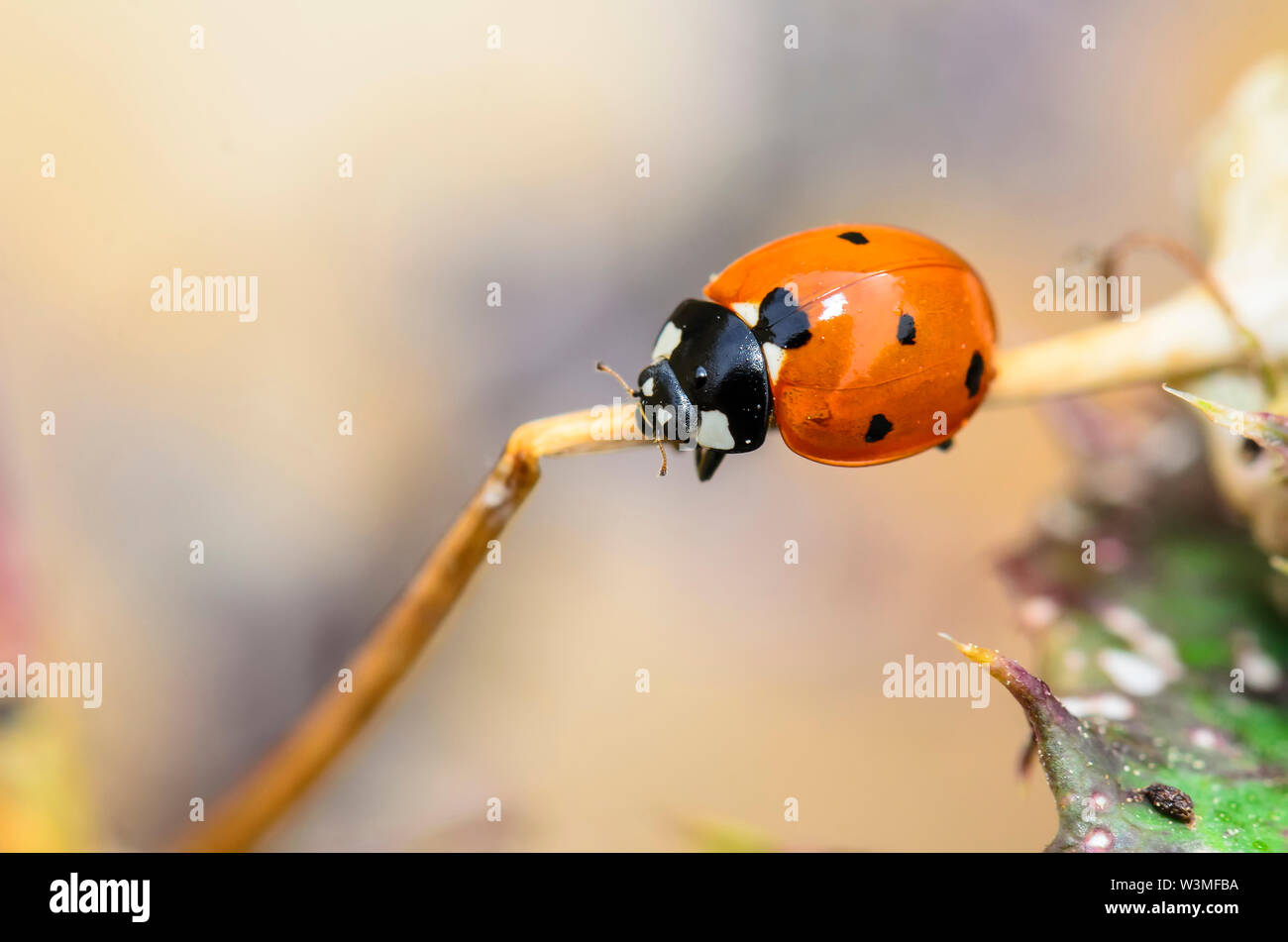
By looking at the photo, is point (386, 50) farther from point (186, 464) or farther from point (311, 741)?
point (311, 741)

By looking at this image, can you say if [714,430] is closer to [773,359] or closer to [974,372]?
[773,359]

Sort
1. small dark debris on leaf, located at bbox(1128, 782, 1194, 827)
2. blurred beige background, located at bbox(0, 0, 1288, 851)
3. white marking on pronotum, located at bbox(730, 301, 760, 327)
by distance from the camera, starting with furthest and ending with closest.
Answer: blurred beige background, located at bbox(0, 0, 1288, 851), white marking on pronotum, located at bbox(730, 301, 760, 327), small dark debris on leaf, located at bbox(1128, 782, 1194, 827)

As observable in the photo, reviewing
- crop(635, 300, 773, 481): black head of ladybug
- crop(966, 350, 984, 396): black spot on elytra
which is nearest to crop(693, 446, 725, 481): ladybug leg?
crop(635, 300, 773, 481): black head of ladybug

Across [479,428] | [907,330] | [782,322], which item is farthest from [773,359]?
[479,428]

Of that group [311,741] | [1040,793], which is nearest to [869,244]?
[311,741]

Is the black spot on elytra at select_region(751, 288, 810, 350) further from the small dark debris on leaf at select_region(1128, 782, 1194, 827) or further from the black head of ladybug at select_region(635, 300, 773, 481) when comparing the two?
the small dark debris on leaf at select_region(1128, 782, 1194, 827)

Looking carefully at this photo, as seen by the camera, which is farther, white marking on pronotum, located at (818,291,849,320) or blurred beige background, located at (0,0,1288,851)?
blurred beige background, located at (0,0,1288,851)

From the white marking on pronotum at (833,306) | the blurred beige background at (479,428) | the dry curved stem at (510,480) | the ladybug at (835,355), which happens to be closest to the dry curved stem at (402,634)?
the dry curved stem at (510,480)
